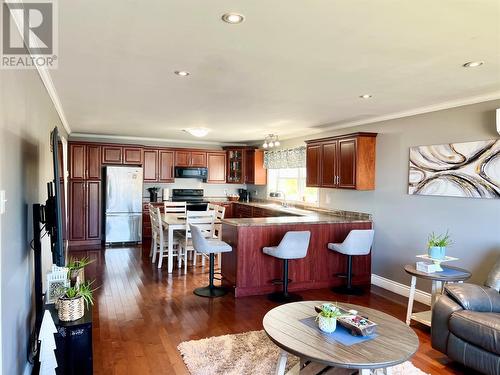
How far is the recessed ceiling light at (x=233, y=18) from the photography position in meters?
1.99

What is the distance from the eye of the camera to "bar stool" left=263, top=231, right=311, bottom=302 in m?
4.22

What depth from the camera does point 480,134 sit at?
3762 mm

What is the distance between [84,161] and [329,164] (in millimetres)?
5140

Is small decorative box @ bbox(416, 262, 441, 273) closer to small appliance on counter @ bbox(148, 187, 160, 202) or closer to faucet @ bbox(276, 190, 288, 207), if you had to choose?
faucet @ bbox(276, 190, 288, 207)

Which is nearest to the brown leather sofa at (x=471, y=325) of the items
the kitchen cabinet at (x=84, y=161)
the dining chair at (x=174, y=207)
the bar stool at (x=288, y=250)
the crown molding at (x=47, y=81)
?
Result: the bar stool at (x=288, y=250)

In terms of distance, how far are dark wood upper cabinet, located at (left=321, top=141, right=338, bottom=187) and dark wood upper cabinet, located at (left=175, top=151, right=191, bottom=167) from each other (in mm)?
3938

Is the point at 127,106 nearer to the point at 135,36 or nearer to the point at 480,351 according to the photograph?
the point at 135,36

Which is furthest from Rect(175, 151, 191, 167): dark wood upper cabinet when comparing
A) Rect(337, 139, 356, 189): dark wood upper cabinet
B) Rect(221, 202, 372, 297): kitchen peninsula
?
Result: Rect(337, 139, 356, 189): dark wood upper cabinet

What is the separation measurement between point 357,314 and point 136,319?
2.28 m

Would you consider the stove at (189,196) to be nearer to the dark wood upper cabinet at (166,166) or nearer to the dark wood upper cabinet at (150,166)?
the dark wood upper cabinet at (166,166)

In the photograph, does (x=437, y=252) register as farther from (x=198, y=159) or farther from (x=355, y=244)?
(x=198, y=159)

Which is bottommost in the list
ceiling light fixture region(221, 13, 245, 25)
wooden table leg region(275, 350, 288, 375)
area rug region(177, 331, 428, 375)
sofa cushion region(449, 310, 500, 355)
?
area rug region(177, 331, 428, 375)

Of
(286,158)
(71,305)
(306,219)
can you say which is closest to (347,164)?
(306,219)

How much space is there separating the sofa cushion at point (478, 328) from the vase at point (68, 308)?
9.11 ft
